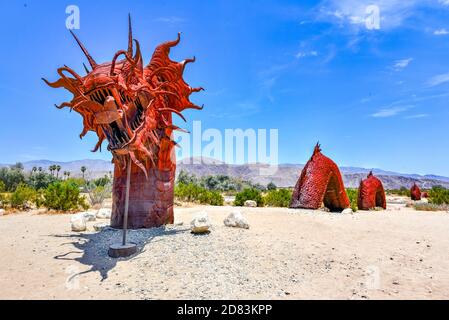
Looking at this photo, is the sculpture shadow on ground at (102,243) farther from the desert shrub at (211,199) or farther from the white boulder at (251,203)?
the desert shrub at (211,199)

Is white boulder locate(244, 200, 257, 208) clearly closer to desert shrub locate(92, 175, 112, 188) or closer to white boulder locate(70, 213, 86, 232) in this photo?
desert shrub locate(92, 175, 112, 188)

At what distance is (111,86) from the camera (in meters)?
5.54

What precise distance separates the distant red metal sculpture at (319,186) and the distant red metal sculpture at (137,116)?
6.34 m

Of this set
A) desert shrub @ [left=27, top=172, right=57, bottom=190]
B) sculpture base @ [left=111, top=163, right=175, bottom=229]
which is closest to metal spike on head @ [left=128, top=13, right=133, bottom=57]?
sculpture base @ [left=111, top=163, right=175, bottom=229]

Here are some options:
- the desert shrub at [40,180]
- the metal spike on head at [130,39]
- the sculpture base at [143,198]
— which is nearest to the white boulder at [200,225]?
the sculpture base at [143,198]

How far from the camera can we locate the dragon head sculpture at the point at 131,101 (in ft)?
18.4

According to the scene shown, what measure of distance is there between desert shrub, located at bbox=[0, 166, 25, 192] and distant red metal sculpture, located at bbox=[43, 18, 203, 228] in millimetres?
28245

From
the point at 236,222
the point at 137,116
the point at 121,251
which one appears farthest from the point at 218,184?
the point at 121,251

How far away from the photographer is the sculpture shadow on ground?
5152 millimetres

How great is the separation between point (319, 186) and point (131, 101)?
28.5ft

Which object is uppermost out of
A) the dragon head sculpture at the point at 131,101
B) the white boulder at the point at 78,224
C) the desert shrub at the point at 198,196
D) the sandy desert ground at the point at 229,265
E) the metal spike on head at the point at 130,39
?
the metal spike on head at the point at 130,39
